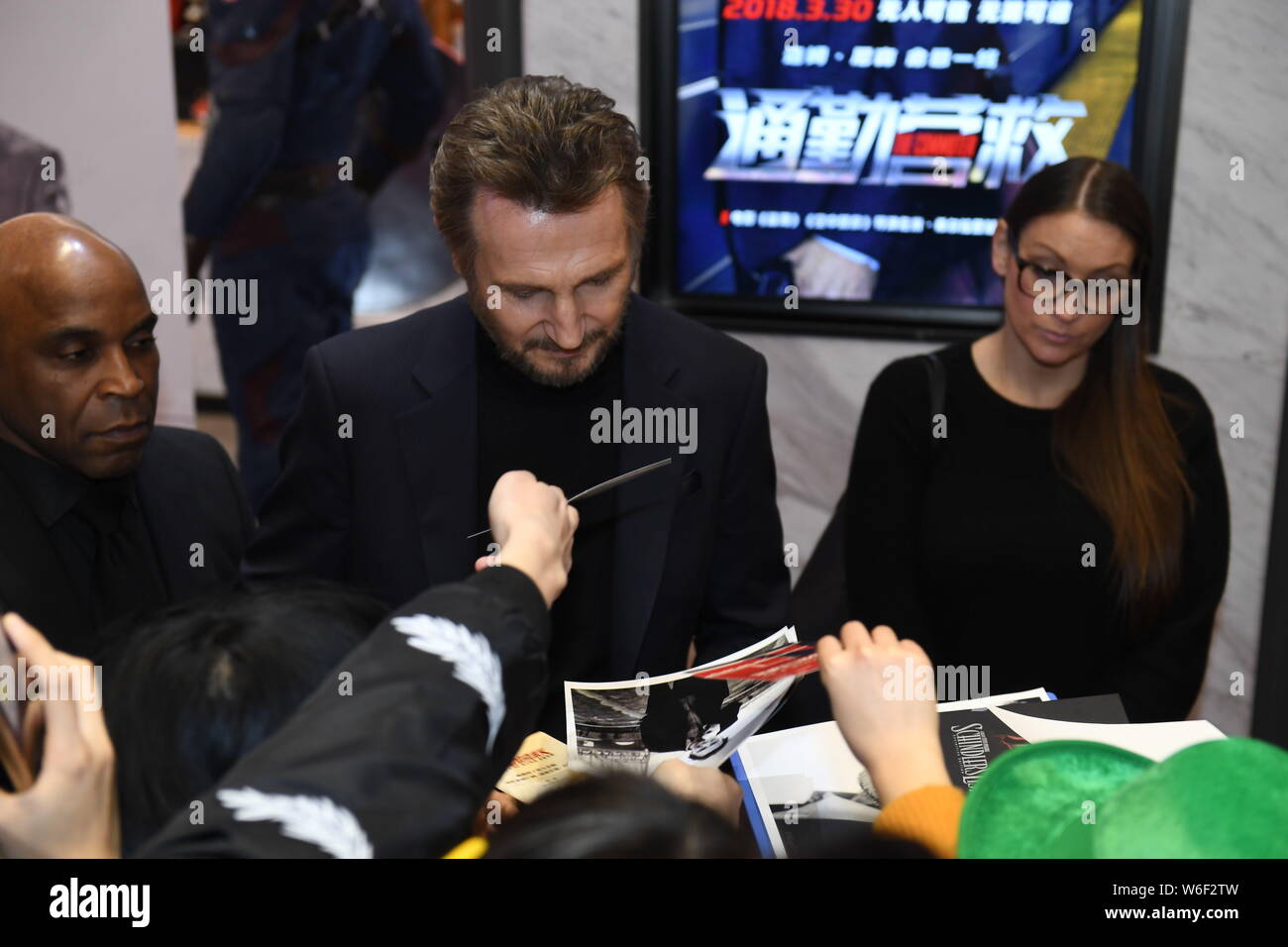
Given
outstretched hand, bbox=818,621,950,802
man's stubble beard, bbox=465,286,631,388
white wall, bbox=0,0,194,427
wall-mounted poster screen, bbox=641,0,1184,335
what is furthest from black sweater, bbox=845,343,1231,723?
white wall, bbox=0,0,194,427

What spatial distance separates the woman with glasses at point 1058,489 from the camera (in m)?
2.50

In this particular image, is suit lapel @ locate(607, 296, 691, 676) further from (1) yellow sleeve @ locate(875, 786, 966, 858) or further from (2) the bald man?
(1) yellow sleeve @ locate(875, 786, 966, 858)

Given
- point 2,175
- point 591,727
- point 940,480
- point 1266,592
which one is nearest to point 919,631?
point 940,480

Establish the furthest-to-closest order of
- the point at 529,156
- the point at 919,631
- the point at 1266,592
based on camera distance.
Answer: the point at 1266,592, the point at 919,631, the point at 529,156

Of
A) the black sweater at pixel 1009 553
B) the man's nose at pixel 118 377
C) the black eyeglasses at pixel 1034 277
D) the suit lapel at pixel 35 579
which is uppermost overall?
the black eyeglasses at pixel 1034 277

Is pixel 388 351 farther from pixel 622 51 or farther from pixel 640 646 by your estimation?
pixel 622 51

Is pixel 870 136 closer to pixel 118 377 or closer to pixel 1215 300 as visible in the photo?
pixel 1215 300

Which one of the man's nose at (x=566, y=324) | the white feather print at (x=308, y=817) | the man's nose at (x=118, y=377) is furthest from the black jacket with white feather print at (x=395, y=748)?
the man's nose at (x=118, y=377)

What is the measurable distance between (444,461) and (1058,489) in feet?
4.53

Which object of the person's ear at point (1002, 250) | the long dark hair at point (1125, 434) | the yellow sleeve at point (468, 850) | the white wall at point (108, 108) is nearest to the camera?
the yellow sleeve at point (468, 850)

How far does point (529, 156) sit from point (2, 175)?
10.4 ft

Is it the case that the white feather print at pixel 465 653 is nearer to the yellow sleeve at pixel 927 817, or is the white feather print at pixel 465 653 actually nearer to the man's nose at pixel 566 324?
the yellow sleeve at pixel 927 817

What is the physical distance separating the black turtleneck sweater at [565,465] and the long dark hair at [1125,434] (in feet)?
3.66

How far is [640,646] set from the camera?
80.9 inches
